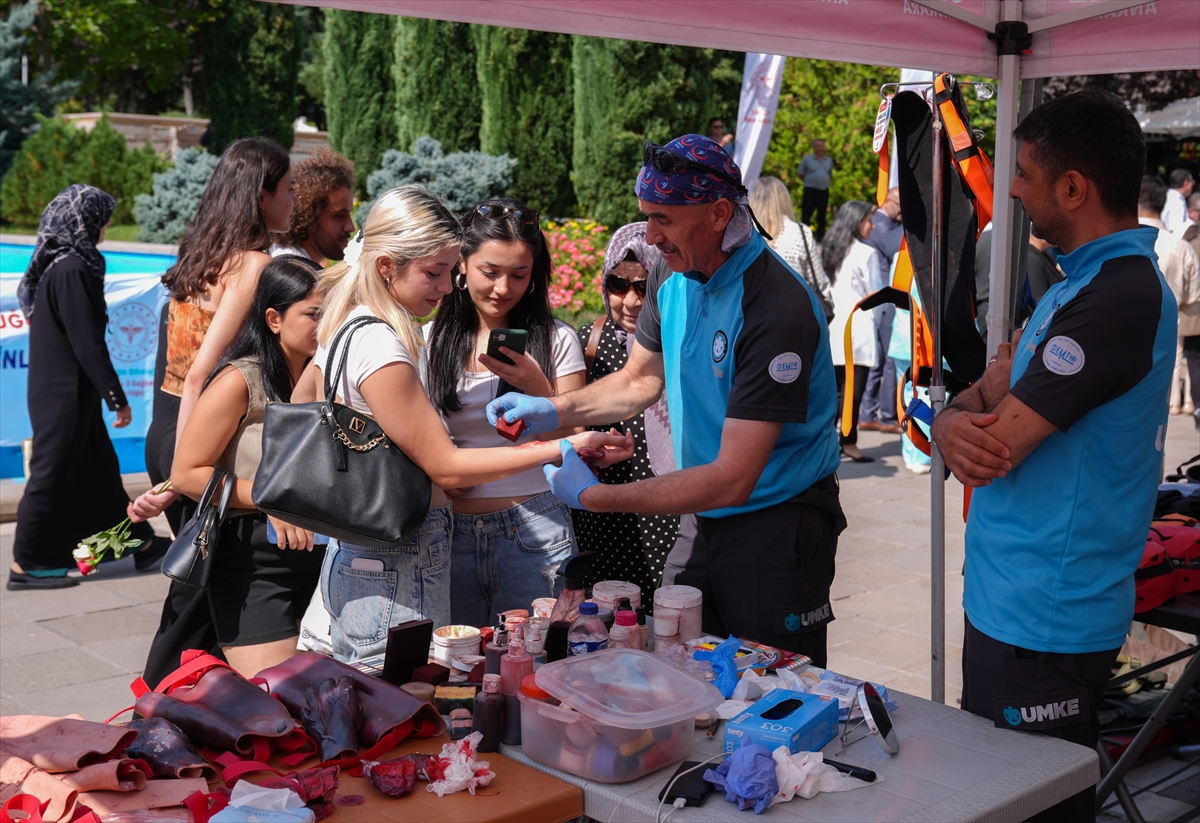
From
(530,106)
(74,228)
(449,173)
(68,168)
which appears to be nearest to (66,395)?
(74,228)

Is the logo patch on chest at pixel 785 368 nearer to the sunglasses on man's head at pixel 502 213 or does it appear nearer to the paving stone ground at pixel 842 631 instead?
the sunglasses on man's head at pixel 502 213

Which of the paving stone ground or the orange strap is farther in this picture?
the paving stone ground

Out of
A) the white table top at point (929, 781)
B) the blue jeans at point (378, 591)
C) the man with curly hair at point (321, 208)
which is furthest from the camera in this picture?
the man with curly hair at point (321, 208)

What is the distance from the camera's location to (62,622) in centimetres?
538

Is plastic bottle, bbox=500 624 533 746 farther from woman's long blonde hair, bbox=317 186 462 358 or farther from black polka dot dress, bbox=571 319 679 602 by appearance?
black polka dot dress, bbox=571 319 679 602

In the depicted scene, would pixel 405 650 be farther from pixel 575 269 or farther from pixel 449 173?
pixel 449 173

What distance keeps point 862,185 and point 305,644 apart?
56.2ft

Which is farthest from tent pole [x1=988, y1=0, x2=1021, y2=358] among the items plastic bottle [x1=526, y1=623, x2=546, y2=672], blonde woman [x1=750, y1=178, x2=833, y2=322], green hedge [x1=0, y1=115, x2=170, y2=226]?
green hedge [x1=0, y1=115, x2=170, y2=226]

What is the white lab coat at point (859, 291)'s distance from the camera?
8.76 meters

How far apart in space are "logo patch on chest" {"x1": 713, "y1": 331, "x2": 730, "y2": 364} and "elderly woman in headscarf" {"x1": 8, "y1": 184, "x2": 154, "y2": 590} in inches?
160

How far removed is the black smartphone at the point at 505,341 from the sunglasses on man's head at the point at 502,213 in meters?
0.37

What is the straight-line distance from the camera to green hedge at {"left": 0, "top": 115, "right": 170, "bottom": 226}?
20.4m

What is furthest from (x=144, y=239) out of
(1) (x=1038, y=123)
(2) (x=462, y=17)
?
(1) (x=1038, y=123)

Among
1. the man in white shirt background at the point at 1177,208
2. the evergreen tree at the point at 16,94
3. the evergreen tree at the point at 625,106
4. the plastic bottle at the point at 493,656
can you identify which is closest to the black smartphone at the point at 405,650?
the plastic bottle at the point at 493,656
